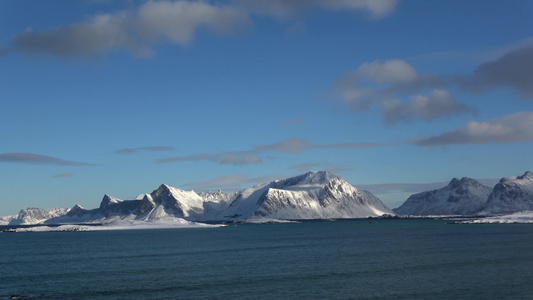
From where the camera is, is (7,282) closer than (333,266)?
Yes

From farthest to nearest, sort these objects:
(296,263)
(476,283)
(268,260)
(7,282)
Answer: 1. (268,260)
2. (296,263)
3. (7,282)
4. (476,283)

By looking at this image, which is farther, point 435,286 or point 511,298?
point 435,286

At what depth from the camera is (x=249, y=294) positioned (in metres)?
66.6

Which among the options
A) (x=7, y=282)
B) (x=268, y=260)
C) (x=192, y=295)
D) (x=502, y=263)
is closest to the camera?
(x=192, y=295)

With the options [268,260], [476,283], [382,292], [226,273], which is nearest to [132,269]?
[226,273]

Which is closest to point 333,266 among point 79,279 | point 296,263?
point 296,263

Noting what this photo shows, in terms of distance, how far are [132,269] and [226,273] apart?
18786 millimetres

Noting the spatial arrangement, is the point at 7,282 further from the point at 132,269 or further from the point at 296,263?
the point at 296,263

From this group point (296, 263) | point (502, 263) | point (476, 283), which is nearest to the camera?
point (476, 283)

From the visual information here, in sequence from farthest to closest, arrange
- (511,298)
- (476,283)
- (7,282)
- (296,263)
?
(296,263) → (7,282) → (476,283) → (511,298)

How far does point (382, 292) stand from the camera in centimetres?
6644

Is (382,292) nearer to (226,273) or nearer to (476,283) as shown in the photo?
(476,283)

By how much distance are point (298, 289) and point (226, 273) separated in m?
19.5

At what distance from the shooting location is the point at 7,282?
81125 millimetres
